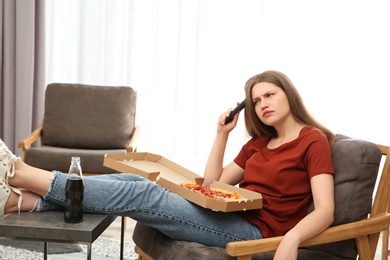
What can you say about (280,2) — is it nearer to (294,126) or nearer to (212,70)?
(212,70)

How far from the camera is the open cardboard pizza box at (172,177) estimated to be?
7.05 feet

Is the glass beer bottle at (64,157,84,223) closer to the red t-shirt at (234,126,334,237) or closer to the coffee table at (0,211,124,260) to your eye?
the coffee table at (0,211,124,260)

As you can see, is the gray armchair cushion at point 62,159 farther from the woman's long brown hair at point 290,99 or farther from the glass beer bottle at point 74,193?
the glass beer bottle at point 74,193

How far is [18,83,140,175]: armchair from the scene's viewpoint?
15.0 ft

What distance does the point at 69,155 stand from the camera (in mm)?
4102

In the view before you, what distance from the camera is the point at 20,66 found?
16.9ft

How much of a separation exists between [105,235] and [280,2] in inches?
89.6

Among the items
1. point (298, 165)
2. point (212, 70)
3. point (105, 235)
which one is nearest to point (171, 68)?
point (212, 70)

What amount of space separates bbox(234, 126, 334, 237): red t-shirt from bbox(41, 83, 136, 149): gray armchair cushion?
91.2 inches

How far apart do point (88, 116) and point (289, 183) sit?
254cm

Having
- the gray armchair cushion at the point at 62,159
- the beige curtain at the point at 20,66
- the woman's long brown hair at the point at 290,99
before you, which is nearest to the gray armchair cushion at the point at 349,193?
the woman's long brown hair at the point at 290,99

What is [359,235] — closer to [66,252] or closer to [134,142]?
[66,252]

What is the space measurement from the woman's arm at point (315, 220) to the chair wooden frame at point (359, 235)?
0.09 ft

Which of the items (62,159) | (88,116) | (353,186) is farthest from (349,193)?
(88,116)
